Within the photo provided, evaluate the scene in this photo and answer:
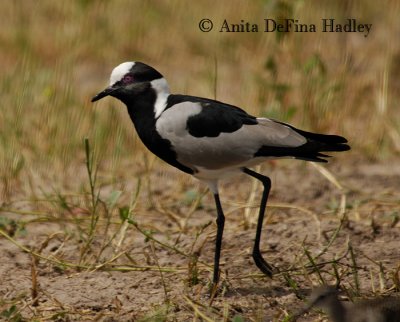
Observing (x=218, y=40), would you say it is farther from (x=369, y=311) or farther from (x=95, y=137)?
(x=369, y=311)

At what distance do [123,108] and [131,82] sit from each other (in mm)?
2601

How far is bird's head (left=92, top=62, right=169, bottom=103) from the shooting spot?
4.22 metres

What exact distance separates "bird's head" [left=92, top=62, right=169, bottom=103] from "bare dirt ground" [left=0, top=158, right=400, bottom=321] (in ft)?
2.27

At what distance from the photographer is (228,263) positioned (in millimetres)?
4453

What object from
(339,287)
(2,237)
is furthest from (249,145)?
(2,237)

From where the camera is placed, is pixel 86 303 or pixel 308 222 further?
pixel 308 222

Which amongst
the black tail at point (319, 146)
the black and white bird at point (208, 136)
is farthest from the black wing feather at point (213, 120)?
the black tail at point (319, 146)

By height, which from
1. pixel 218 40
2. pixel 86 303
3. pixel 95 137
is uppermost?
pixel 218 40

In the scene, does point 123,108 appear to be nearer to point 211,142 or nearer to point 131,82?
point 131,82

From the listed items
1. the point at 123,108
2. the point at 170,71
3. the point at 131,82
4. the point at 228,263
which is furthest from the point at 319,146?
the point at 170,71

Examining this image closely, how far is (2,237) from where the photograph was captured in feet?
15.9

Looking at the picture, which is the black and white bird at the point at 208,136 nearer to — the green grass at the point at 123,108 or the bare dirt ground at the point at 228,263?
the bare dirt ground at the point at 228,263

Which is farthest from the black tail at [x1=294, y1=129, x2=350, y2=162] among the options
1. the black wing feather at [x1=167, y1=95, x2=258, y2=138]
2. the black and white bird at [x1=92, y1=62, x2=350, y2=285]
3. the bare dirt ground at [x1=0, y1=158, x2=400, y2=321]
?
the bare dirt ground at [x1=0, y1=158, x2=400, y2=321]

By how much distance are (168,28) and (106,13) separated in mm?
532
